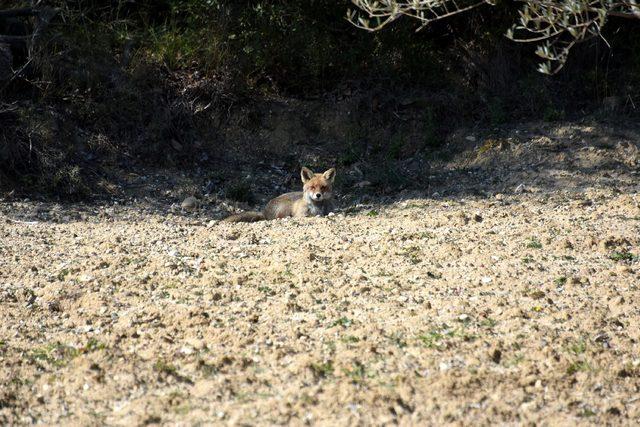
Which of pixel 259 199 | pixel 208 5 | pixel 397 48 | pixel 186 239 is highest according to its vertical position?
pixel 208 5

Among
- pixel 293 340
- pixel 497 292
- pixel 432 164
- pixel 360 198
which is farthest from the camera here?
pixel 432 164

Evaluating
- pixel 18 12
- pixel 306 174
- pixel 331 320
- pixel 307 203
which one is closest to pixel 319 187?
pixel 307 203

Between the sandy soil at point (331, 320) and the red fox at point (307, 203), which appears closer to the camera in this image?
the sandy soil at point (331, 320)

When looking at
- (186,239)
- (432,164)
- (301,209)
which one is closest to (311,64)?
(432,164)

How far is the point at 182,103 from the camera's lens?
37.7 feet

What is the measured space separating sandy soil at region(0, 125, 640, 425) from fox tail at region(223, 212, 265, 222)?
2.44ft

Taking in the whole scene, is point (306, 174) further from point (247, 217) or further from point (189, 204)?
point (189, 204)

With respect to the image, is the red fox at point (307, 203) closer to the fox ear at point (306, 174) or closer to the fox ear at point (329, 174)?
the fox ear at point (329, 174)

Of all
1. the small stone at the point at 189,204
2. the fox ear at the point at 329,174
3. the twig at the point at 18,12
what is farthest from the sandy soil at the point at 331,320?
the twig at the point at 18,12

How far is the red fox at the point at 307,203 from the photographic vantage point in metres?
9.23

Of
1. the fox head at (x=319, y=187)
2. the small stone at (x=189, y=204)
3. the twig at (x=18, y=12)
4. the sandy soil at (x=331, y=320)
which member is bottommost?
the small stone at (x=189, y=204)

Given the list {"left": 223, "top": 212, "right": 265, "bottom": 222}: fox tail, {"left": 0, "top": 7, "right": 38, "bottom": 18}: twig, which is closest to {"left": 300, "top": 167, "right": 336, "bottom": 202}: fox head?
{"left": 223, "top": 212, "right": 265, "bottom": 222}: fox tail

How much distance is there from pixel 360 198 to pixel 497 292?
4.59m

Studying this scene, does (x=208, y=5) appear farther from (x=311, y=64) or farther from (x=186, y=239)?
(x=186, y=239)
